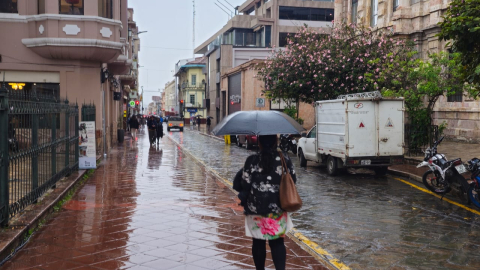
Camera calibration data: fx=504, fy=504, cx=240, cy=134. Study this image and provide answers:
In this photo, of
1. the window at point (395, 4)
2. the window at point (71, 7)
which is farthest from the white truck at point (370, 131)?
the window at point (395, 4)

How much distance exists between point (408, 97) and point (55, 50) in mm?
12503

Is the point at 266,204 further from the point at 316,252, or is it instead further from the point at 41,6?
the point at 41,6

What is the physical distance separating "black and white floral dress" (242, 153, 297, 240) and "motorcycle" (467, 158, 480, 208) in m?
6.50

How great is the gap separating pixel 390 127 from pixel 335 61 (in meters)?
8.74

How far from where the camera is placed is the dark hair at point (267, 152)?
16.2 ft

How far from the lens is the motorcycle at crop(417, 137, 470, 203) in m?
10.7

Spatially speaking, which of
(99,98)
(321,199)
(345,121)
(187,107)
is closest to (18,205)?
(321,199)

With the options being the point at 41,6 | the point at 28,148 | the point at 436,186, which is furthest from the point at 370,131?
the point at 41,6

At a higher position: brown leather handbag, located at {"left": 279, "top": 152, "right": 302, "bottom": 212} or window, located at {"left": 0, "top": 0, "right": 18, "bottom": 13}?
window, located at {"left": 0, "top": 0, "right": 18, "bottom": 13}

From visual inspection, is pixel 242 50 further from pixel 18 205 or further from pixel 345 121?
pixel 18 205

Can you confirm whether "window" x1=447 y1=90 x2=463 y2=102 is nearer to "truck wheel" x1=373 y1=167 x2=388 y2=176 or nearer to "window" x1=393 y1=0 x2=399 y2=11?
"window" x1=393 y1=0 x2=399 y2=11

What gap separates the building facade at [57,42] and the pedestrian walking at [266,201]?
13.0 meters

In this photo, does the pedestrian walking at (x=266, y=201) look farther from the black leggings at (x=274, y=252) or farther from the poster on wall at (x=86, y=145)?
the poster on wall at (x=86, y=145)

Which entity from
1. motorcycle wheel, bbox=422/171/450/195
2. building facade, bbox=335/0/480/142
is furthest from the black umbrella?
building facade, bbox=335/0/480/142
